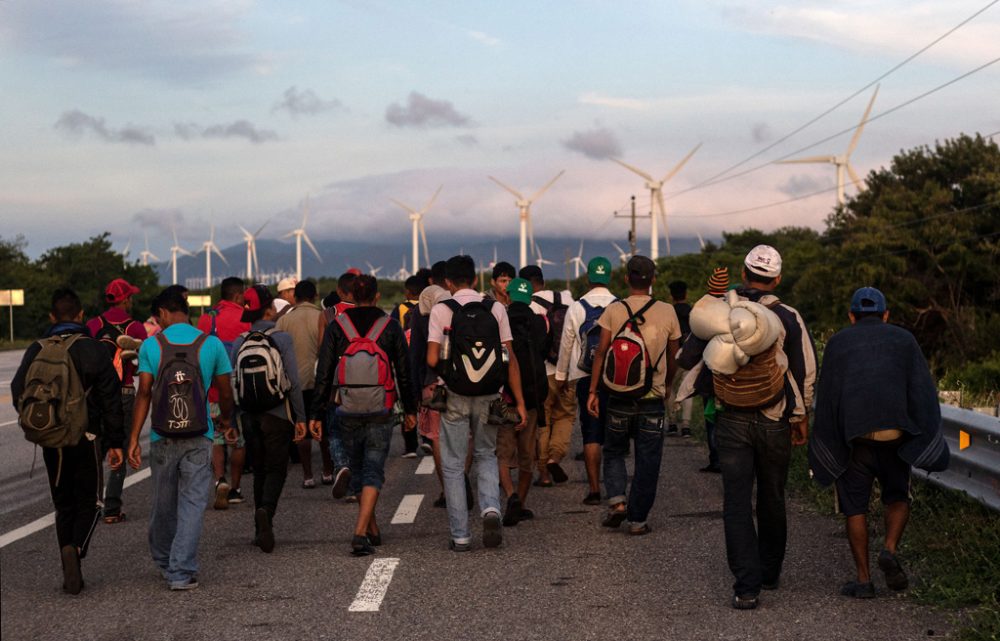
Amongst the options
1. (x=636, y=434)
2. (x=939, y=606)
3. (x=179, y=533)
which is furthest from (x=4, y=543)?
(x=939, y=606)

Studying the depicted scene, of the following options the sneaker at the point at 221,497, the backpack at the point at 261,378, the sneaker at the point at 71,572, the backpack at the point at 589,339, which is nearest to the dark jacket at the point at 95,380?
the sneaker at the point at 71,572

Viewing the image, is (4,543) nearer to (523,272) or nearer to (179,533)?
(179,533)

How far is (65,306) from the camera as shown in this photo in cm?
728

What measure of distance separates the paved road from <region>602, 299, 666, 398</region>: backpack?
1.04m

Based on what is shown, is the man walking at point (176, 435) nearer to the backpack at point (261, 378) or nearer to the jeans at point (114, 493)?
the backpack at point (261, 378)

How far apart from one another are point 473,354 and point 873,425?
9.11 feet

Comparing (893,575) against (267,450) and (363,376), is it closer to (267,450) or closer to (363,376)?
(363,376)

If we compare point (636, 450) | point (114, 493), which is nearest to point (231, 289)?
point (114, 493)

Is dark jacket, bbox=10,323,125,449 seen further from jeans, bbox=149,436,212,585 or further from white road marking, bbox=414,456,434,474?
white road marking, bbox=414,456,434,474

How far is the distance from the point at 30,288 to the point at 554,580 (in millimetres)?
73647

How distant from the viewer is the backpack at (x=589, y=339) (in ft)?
31.0

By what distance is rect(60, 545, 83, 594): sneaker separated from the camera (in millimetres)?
6922

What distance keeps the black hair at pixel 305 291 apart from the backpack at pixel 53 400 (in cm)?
480

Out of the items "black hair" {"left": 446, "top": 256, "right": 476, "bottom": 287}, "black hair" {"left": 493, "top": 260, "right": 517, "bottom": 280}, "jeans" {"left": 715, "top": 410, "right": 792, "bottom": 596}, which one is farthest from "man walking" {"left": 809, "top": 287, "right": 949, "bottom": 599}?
"black hair" {"left": 493, "top": 260, "right": 517, "bottom": 280}
